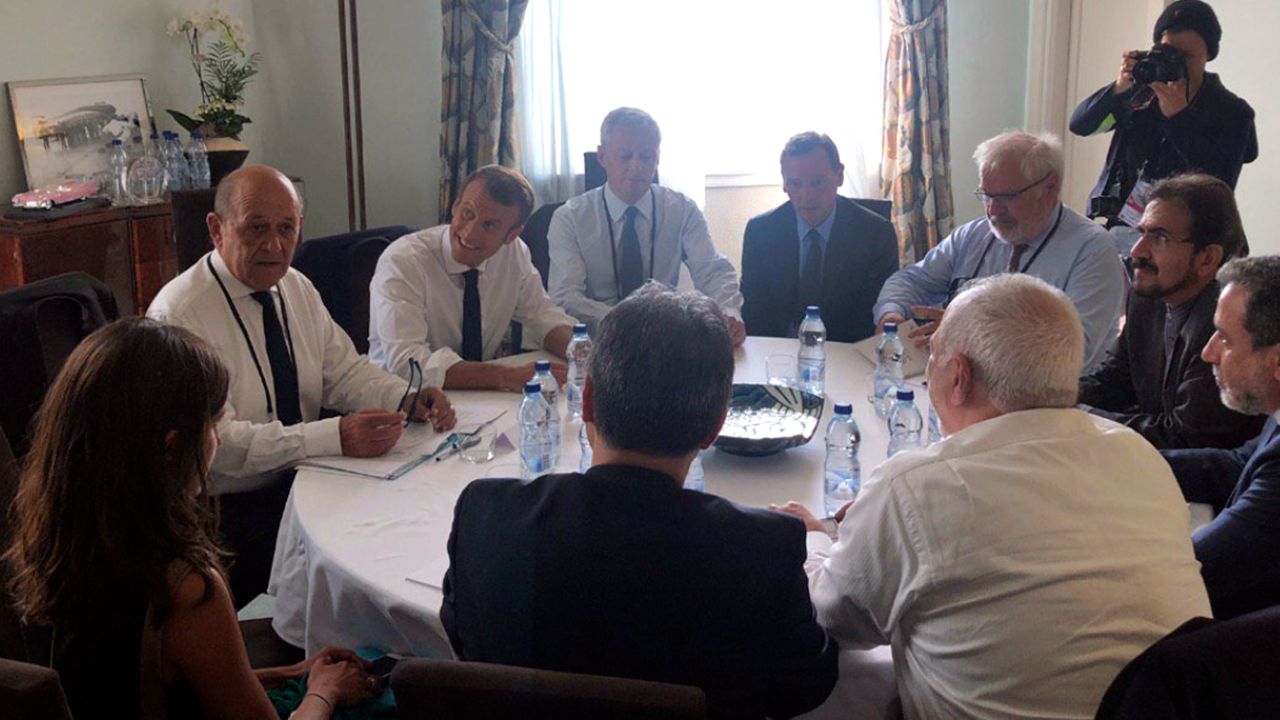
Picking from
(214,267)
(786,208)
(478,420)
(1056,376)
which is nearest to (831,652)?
(1056,376)

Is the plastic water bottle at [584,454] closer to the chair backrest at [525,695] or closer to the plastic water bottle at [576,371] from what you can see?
the plastic water bottle at [576,371]

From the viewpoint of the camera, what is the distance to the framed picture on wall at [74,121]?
4035 mm

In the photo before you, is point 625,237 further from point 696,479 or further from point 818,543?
point 818,543

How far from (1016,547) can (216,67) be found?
4300 mm

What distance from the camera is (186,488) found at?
1507 millimetres

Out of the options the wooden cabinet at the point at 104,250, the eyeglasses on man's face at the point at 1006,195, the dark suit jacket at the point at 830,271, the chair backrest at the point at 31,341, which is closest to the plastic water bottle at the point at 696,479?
the chair backrest at the point at 31,341

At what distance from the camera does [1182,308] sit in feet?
8.25

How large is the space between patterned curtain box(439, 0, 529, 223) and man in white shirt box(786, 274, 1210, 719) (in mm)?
3806

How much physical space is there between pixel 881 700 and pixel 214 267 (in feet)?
5.94

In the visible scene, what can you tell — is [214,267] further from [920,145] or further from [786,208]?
[920,145]

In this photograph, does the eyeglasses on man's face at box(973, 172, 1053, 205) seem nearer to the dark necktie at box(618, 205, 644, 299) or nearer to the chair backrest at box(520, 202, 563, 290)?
the dark necktie at box(618, 205, 644, 299)

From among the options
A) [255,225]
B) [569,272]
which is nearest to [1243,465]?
[255,225]

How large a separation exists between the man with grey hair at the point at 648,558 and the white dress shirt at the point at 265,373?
0.98 m

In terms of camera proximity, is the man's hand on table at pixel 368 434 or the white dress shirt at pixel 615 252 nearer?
the man's hand on table at pixel 368 434
